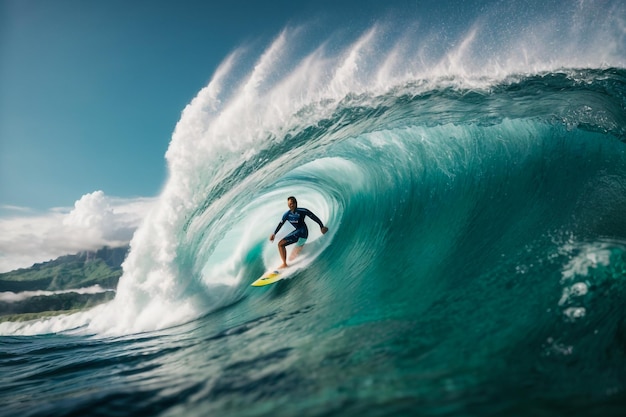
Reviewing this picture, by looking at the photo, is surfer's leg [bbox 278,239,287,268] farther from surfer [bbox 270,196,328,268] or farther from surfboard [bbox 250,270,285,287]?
surfboard [bbox 250,270,285,287]

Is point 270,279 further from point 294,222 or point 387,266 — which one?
point 387,266

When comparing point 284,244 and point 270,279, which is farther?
point 284,244

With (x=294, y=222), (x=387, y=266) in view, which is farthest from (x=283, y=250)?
(x=387, y=266)

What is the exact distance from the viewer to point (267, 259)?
10.8 meters

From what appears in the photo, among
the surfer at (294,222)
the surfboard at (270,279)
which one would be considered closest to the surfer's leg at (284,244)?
the surfer at (294,222)

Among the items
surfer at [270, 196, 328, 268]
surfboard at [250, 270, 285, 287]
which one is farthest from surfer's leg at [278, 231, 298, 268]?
surfboard at [250, 270, 285, 287]

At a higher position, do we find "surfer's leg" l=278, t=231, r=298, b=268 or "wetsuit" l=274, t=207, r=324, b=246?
"wetsuit" l=274, t=207, r=324, b=246

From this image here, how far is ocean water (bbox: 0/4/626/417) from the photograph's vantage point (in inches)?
97.4

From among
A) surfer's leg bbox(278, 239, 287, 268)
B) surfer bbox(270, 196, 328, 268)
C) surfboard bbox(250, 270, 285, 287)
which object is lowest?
surfboard bbox(250, 270, 285, 287)

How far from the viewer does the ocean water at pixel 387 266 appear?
8.12 ft

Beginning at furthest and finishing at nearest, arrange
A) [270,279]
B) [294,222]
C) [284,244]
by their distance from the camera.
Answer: [294,222]
[284,244]
[270,279]

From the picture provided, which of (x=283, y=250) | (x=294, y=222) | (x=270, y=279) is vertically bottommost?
(x=270, y=279)

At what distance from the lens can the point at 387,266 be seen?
6266 millimetres

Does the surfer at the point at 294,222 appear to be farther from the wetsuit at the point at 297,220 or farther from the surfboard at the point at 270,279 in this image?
the surfboard at the point at 270,279
